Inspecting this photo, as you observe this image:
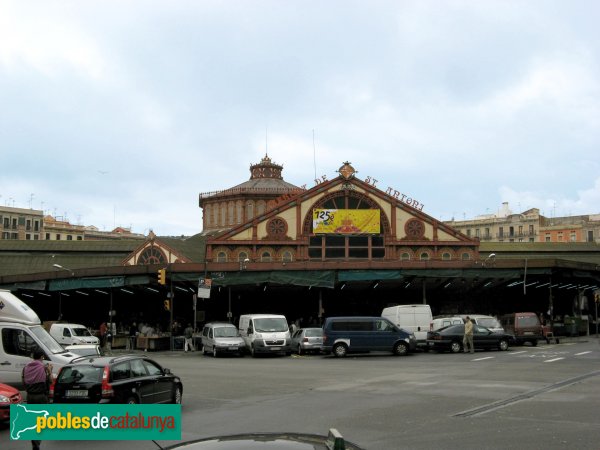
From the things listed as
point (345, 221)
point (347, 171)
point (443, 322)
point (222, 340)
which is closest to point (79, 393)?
point (222, 340)

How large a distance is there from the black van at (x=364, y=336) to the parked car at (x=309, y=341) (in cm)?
258

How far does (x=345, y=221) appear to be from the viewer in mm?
56906

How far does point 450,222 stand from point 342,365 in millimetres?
124459

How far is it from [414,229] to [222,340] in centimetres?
2559

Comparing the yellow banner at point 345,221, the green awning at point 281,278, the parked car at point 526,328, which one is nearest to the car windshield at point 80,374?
the parked car at point 526,328

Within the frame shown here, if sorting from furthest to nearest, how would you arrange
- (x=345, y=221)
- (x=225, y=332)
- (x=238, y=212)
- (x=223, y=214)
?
(x=223, y=214) → (x=238, y=212) → (x=345, y=221) → (x=225, y=332)

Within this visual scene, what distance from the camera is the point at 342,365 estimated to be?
92.5ft

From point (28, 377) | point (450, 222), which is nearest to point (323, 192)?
point (28, 377)

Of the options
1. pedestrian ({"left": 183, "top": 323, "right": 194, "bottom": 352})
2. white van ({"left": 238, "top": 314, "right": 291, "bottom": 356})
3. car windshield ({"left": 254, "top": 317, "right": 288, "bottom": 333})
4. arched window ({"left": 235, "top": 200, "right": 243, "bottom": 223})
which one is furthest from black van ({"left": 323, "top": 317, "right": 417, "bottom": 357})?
arched window ({"left": 235, "top": 200, "right": 243, "bottom": 223})

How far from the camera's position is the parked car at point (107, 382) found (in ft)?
44.6

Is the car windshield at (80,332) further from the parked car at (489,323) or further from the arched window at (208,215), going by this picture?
the arched window at (208,215)

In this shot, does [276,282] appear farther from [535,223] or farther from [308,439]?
[535,223]

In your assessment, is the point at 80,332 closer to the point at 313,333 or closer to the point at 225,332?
the point at 225,332

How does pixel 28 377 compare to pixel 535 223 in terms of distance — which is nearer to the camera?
pixel 28 377
